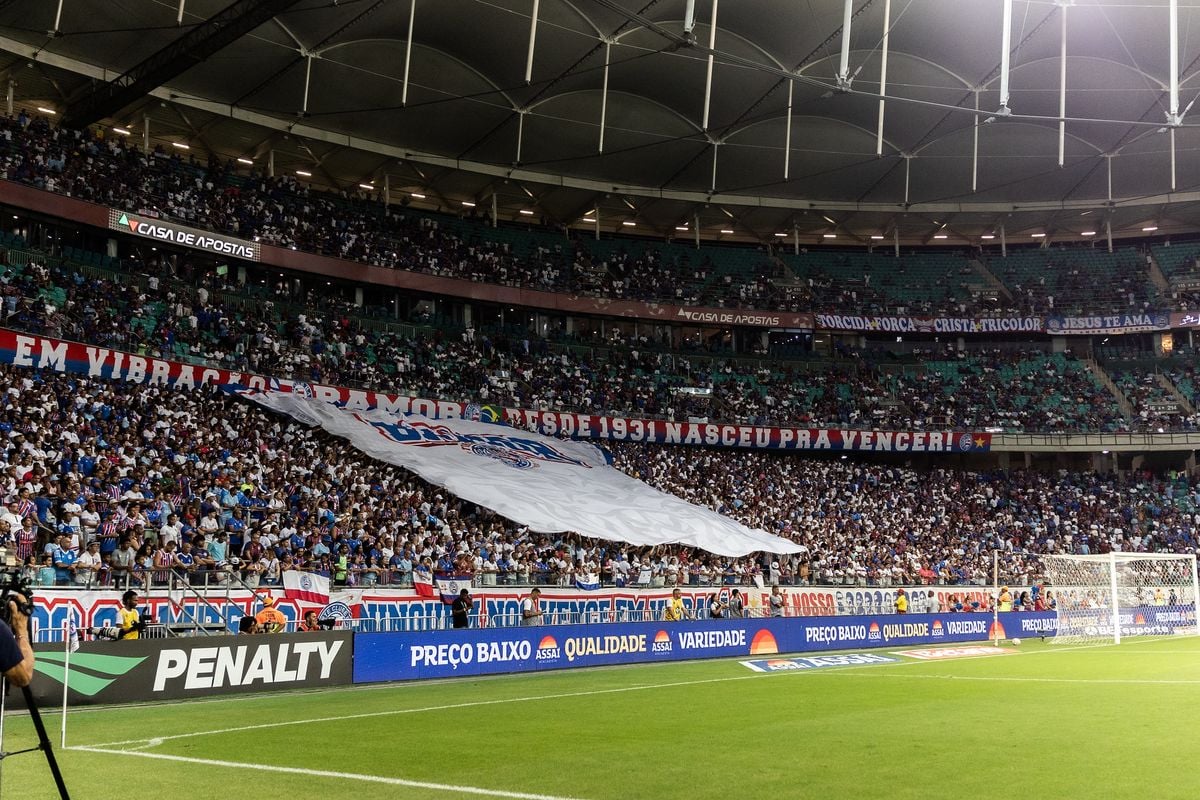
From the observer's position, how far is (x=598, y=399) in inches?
1960

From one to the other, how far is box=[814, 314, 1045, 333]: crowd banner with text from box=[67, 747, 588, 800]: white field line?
173 ft

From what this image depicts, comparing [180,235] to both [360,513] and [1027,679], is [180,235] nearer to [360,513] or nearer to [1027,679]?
[360,513]

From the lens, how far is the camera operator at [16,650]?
5477 mm

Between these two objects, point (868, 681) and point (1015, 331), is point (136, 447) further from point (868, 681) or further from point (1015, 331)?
point (1015, 331)

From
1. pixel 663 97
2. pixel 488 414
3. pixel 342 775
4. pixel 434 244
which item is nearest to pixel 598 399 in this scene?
pixel 488 414

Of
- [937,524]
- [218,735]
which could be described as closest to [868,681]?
[218,735]

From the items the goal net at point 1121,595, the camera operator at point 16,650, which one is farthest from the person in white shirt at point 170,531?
the goal net at point 1121,595

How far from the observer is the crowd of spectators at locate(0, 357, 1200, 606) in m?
23.4

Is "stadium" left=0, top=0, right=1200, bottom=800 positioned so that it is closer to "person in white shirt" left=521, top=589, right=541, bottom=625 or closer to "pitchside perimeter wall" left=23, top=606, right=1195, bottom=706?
"pitchside perimeter wall" left=23, top=606, right=1195, bottom=706

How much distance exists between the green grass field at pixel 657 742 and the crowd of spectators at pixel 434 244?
28436 mm

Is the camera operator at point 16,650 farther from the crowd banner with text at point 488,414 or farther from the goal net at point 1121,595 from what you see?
the goal net at point 1121,595

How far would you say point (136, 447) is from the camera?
90.7 feet

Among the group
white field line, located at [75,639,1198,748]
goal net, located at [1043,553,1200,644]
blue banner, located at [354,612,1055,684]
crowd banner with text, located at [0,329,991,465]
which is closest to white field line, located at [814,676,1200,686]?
white field line, located at [75,639,1198,748]

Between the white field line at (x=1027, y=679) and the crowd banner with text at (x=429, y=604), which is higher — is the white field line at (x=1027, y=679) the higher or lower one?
the lower one
